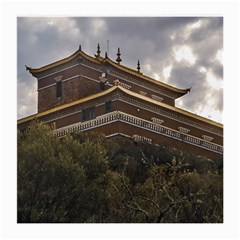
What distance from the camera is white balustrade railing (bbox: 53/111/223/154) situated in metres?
14.6

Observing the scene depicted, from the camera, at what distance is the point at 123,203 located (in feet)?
44.2

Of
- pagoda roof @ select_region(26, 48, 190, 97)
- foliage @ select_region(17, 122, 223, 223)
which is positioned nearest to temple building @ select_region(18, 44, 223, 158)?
pagoda roof @ select_region(26, 48, 190, 97)

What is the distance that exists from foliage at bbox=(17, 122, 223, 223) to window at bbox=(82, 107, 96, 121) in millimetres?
1969

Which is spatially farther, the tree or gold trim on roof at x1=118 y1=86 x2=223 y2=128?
gold trim on roof at x1=118 y1=86 x2=223 y2=128

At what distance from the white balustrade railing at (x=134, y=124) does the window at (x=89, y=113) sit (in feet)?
0.53

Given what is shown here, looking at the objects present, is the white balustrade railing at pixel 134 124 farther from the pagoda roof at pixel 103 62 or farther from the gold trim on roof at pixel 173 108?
the pagoda roof at pixel 103 62

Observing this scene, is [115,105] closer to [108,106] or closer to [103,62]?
[108,106]

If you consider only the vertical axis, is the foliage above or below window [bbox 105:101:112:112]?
below

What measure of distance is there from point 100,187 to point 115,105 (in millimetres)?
3276

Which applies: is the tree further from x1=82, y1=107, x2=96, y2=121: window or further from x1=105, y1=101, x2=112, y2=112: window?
x1=105, y1=101, x2=112, y2=112: window

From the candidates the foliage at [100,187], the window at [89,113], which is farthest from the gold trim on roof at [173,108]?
the window at [89,113]

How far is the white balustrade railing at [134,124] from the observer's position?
14.6m

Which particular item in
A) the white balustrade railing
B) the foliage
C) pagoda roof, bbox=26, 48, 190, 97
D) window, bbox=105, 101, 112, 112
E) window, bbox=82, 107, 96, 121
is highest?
pagoda roof, bbox=26, 48, 190, 97
